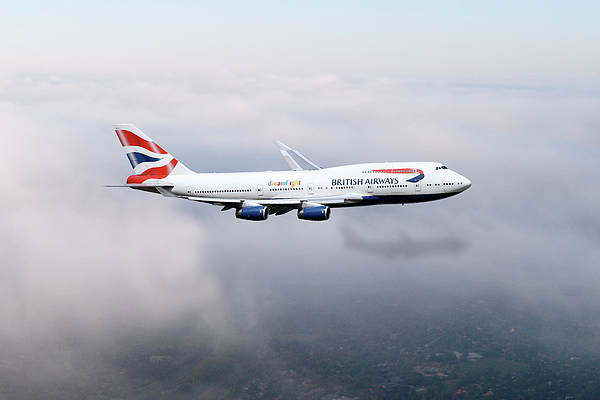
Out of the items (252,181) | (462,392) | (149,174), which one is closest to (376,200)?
(252,181)

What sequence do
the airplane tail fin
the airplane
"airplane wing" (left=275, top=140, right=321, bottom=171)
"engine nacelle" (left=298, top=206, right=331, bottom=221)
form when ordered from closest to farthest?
"engine nacelle" (left=298, top=206, right=331, bottom=221) < the airplane < the airplane tail fin < "airplane wing" (left=275, top=140, right=321, bottom=171)

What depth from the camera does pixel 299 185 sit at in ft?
208

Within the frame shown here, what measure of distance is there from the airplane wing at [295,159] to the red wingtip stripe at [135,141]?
718 inches

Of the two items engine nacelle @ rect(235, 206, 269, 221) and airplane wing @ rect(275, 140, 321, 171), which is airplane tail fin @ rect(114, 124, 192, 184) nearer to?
engine nacelle @ rect(235, 206, 269, 221)

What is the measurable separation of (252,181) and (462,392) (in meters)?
169

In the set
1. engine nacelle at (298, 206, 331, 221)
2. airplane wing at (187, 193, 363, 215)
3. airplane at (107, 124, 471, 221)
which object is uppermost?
airplane at (107, 124, 471, 221)

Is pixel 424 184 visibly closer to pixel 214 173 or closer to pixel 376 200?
pixel 376 200

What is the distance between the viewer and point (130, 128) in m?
69.9

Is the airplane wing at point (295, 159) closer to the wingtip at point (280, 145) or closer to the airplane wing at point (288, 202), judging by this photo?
the wingtip at point (280, 145)

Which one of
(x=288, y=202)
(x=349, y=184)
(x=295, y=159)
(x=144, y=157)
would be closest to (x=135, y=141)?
(x=144, y=157)

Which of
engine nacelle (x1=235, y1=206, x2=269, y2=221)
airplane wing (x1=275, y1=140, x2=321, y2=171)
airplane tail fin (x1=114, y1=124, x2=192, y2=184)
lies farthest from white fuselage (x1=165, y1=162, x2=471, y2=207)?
airplane wing (x1=275, y1=140, x2=321, y2=171)

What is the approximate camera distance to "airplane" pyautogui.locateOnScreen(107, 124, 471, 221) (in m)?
61.0

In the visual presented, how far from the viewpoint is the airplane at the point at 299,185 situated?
61.0 metres

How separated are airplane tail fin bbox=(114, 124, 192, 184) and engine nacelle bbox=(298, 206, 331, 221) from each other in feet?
61.4
